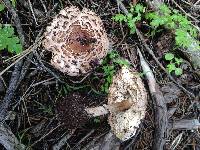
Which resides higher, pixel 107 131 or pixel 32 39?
pixel 32 39

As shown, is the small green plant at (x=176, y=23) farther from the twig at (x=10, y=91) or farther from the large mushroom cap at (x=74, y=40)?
the twig at (x=10, y=91)

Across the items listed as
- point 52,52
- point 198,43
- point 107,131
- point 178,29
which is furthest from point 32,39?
point 198,43

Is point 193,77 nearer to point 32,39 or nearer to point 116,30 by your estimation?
point 116,30

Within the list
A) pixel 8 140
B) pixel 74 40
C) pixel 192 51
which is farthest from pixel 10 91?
pixel 192 51

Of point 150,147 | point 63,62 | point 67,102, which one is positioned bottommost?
point 150,147

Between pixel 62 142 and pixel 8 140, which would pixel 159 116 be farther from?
pixel 8 140

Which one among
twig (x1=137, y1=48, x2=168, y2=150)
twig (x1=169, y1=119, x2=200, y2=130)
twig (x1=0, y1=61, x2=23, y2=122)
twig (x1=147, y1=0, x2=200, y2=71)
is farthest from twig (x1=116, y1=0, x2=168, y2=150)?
twig (x1=0, y1=61, x2=23, y2=122)
